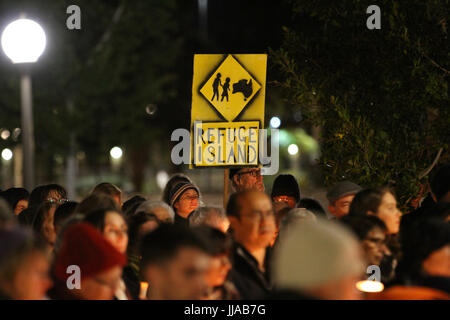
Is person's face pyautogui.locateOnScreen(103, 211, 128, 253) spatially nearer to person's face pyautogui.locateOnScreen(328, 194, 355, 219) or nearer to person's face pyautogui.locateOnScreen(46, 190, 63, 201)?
person's face pyautogui.locateOnScreen(328, 194, 355, 219)

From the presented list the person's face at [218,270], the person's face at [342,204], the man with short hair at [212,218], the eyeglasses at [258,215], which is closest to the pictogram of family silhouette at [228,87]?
the person's face at [342,204]

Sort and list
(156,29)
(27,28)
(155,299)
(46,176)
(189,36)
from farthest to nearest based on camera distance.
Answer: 1. (189,36)
2. (46,176)
3. (156,29)
4. (27,28)
5. (155,299)

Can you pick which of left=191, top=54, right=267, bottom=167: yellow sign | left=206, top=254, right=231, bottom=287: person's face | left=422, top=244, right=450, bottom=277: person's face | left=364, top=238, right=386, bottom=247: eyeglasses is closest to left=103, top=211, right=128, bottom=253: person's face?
left=206, top=254, right=231, bottom=287: person's face

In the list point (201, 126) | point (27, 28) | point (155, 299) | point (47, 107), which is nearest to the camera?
point (155, 299)

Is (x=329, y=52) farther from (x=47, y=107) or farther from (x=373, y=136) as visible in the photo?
(x=47, y=107)

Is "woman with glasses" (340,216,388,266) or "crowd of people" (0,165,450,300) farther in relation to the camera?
"woman with glasses" (340,216,388,266)

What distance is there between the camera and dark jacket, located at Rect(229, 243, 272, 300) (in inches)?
191

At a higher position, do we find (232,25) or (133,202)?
(232,25)

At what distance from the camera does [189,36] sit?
3512 cm

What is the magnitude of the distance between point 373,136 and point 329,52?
1119 mm

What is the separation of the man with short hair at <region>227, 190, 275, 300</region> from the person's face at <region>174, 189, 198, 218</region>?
3.22 m

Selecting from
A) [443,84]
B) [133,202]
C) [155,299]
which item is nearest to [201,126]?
[133,202]

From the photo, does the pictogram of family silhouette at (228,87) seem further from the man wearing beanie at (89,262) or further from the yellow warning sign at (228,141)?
the man wearing beanie at (89,262)

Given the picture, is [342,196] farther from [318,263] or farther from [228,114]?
[318,263]
